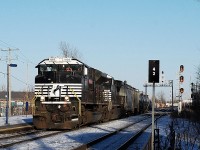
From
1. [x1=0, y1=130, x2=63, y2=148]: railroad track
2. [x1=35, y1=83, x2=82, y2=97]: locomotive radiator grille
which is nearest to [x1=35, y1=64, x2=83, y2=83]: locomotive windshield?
[x1=35, y1=83, x2=82, y2=97]: locomotive radiator grille

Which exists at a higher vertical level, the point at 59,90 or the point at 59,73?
the point at 59,73

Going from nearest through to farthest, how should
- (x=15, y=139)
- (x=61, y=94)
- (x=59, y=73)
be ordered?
(x=15, y=139)
(x=61, y=94)
(x=59, y=73)

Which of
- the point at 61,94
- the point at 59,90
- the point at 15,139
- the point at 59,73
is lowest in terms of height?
the point at 15,139

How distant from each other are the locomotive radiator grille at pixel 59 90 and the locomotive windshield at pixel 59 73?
0.30 m

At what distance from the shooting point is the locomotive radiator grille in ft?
73.9

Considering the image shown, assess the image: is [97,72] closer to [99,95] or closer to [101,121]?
[99,95]

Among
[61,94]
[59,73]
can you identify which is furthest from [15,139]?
[59,73]

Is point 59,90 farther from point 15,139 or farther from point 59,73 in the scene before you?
point 15,139

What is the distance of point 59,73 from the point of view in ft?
75.4

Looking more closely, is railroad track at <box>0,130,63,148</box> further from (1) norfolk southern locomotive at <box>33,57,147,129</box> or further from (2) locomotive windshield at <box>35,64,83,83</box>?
(2) locomotive windshield at <box>35,64,83,83</box>

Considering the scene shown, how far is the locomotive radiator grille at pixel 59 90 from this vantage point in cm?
2252

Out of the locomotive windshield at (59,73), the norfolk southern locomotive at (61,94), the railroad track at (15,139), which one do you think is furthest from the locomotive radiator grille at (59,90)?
the railroad track at (15,139)

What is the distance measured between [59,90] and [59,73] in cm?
109

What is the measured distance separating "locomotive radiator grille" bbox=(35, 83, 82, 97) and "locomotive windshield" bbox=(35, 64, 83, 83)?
0.30 meters
